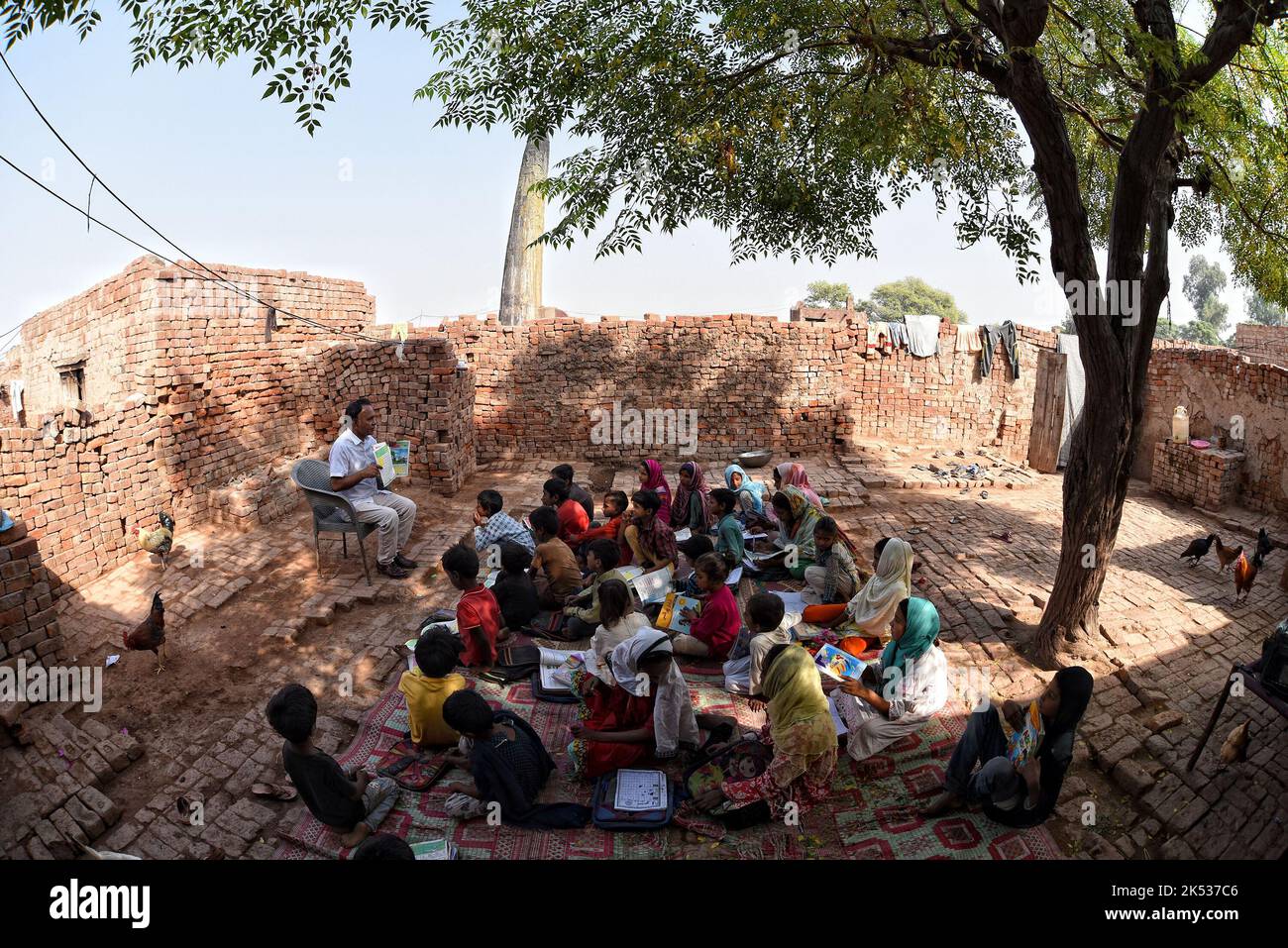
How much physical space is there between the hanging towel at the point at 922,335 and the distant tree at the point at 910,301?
119 feet

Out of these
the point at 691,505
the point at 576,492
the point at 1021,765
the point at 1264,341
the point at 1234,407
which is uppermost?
the point at 1264,341

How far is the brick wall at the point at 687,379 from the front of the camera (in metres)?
13.1

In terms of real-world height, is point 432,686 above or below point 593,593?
below

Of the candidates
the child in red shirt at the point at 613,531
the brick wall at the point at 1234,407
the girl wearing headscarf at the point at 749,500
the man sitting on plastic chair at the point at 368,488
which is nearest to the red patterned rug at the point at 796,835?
the child in red shirt at the point at 613,531

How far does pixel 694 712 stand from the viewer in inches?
182

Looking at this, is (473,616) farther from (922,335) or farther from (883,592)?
(922,335)

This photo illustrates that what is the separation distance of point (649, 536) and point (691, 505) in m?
1.20

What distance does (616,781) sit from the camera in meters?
4.34

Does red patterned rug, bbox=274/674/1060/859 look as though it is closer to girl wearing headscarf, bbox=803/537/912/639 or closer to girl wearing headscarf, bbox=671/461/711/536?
girl wearing headscarf, bbox=803/537/912/639

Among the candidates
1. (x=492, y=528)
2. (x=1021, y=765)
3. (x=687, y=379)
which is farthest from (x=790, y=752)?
(x=687, y=379)

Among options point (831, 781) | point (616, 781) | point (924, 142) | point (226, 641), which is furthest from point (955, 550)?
point (226, 641)

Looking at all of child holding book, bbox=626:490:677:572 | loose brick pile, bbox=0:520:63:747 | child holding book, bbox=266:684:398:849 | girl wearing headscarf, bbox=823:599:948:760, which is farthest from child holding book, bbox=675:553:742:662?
loose brick pile, bbox=0:520:63:747
